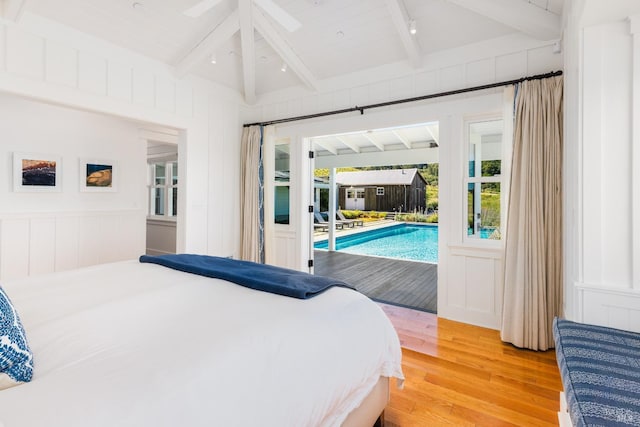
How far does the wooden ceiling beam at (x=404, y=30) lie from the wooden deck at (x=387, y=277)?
8.97 feet

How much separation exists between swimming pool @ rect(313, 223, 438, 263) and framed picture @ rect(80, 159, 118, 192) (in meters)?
4.96

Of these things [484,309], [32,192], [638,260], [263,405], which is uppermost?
[32,192]

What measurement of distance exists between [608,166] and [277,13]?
92.7 inches

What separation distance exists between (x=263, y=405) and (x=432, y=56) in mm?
3612

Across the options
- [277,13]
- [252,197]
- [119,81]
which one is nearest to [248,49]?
[119,81]

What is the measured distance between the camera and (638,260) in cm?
176

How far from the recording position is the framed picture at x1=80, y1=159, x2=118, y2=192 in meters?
4.59

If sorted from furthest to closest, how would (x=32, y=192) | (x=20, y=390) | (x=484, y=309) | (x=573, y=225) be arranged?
(x=32, y=192) → (x=484, y=309) → (x=573, y=225) → (x=20, y=390)

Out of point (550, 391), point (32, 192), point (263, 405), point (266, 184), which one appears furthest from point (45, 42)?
point (550, 391)

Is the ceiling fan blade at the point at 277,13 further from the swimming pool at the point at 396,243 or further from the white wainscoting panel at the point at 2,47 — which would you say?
the swimming pool at the point at 396,243

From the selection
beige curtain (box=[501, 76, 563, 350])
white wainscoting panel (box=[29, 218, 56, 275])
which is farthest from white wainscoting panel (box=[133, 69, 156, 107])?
beige curtain (box=[501, 76, 563, 350])

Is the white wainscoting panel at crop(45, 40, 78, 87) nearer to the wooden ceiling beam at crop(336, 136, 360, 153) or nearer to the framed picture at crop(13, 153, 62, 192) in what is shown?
the framed picture at crop(13, 153, 62, 192)

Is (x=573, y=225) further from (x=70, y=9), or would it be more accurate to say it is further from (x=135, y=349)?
(x=70, y=9)

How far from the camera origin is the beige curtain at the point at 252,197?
184 inches
